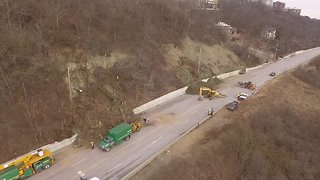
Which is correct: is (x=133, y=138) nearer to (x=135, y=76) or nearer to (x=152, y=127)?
(x=152, y=127)

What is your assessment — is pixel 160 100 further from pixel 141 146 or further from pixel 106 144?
pixel 106 144

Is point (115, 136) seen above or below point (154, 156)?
above

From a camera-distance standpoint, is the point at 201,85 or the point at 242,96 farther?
the point at 201,85

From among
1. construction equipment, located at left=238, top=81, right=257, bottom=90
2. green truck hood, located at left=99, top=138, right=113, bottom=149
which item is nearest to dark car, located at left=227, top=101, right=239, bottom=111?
construction equipment, located at left=238, top=81, right=257, bottom=90

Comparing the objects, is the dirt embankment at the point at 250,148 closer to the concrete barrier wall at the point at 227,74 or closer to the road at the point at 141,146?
the road at the point at 141,146

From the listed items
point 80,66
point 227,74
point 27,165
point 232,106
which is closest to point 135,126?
point 80,66

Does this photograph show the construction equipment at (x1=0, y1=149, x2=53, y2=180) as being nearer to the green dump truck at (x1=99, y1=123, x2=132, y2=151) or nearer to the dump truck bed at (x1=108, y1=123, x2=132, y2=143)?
the green dump truck at (x1=99, y1=123, x2=132, y2=151)
